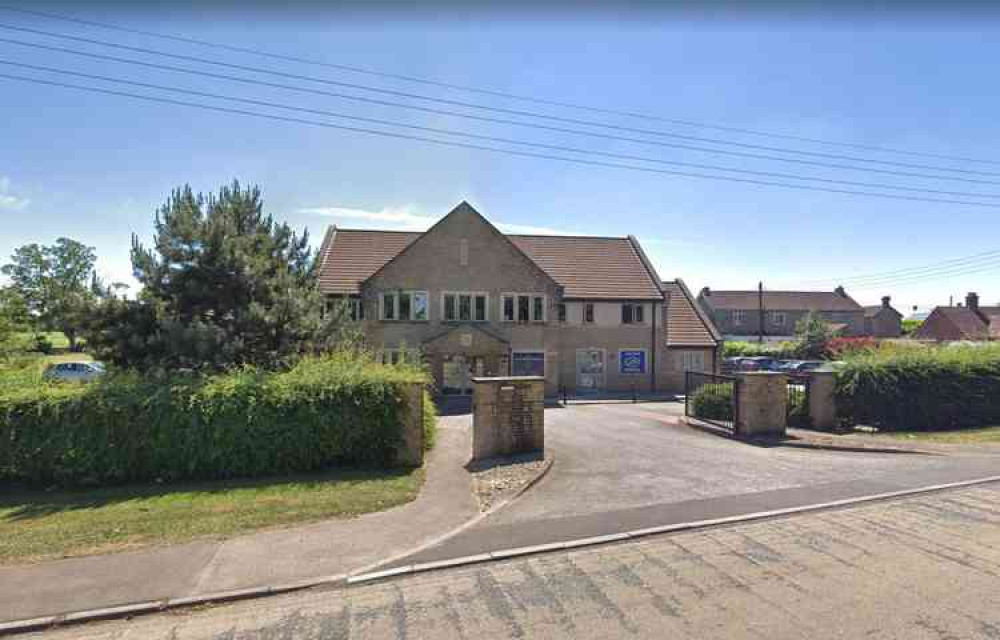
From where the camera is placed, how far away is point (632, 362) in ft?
94.0

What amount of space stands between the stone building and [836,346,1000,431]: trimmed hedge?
1360 centimetres

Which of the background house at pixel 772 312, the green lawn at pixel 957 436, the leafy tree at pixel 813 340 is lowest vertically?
the green lawn at pixel 957 436

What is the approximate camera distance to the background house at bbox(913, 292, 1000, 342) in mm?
59281

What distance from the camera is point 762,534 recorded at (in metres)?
6.53

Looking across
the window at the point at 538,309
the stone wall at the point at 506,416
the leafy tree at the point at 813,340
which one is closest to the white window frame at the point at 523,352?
the window at the point at 538,309

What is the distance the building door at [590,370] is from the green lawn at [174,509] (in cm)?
1959

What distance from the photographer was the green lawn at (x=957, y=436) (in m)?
13.1

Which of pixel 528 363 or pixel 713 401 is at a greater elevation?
pixel 528 363

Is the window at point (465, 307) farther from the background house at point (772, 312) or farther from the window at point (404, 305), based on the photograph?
the background house at point (772, 312)

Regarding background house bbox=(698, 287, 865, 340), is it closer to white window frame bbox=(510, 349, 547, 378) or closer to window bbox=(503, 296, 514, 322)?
white window frame bbox=(510, 349, 547, 378)

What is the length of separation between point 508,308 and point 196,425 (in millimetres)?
18727

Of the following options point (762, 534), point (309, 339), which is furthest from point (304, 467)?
point (762, 534)

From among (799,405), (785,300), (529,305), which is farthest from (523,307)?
(785,300)

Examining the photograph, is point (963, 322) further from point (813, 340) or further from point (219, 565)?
point (219, 565)
